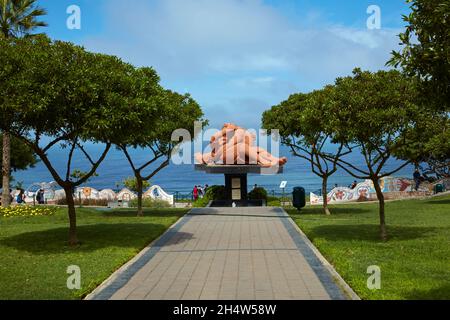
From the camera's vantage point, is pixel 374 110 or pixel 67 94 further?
pixel 374 110

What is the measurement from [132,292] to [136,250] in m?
4.61

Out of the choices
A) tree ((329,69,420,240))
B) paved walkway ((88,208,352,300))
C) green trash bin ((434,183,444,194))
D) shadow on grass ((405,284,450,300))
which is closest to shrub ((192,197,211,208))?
paved walkway ((88,208,352,300))

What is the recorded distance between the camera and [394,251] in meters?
13.3

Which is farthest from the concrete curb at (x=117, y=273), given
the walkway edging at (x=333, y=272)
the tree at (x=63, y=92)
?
the walkway edging at (x=333, y=272)

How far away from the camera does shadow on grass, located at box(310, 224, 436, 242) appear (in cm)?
1578

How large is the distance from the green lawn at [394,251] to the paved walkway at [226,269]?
56cm

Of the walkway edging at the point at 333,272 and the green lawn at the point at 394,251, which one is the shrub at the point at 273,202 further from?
the walkway edging at the point at 333,272

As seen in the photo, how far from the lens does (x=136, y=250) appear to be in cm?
1391

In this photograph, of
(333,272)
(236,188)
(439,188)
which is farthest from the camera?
(439,188)

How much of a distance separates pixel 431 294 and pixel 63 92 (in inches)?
373
